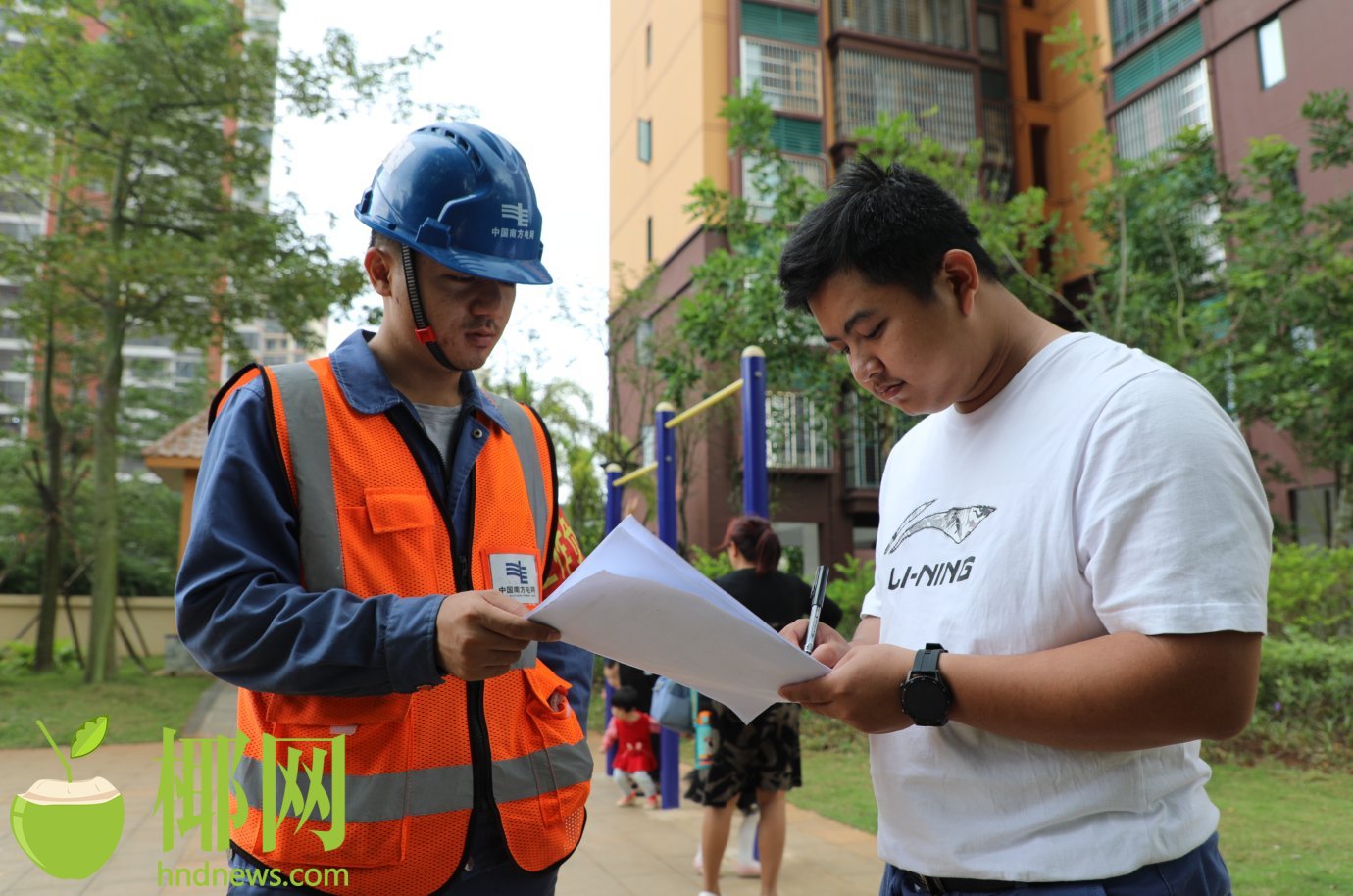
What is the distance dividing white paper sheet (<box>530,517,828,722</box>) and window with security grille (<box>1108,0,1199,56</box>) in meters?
17.9

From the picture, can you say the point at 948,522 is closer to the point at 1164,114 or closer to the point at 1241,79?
the point at 1241,79

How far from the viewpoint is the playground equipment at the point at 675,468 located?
5.27 meters

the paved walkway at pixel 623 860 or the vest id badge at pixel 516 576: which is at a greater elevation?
the vest id badge at pixel 516 576

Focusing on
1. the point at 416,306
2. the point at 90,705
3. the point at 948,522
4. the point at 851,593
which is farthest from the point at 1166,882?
the point at 90,705

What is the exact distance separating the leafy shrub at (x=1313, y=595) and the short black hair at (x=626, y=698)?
500cm

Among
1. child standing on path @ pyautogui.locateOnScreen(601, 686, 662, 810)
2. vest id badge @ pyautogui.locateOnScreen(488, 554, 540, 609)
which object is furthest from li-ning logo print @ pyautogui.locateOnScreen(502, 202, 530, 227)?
child standing on path @ pyautogui.locateOnScreen(601, 686, 662, 810)

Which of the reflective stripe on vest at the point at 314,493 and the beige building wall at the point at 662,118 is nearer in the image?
the reflective stripe on vest at the point at 314,493

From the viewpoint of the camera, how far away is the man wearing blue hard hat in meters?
1.38

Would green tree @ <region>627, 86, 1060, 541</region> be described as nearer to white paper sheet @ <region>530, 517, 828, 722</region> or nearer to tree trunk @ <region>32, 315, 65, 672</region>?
white paper sheet @ <region>530, 517, 828, 722</region>

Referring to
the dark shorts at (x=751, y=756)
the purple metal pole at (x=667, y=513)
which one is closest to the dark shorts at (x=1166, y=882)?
the dark shorts at (x=751, y=756)

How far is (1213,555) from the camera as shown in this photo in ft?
3.76

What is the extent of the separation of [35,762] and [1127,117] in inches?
691

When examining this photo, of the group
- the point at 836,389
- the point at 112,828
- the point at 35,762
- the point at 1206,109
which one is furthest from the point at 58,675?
the point at 1206,109

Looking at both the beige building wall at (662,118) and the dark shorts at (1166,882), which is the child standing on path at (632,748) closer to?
the dark shorts at (1166,882)
